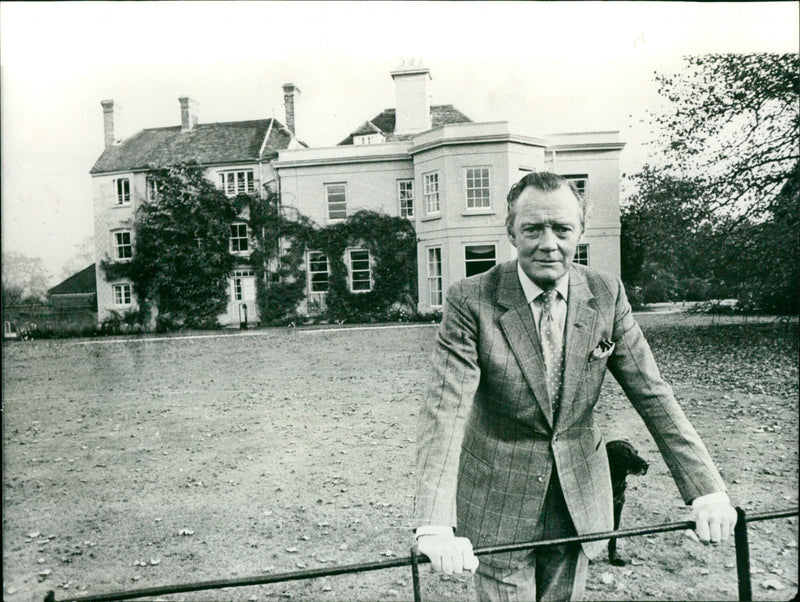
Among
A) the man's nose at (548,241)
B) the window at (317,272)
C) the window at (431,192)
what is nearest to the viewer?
the man's nose at (548,241)

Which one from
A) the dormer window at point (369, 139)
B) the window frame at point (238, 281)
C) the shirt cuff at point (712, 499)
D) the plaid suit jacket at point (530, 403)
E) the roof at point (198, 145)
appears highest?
the dormer window at point (369, 139)

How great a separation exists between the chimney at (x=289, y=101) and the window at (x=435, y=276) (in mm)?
964

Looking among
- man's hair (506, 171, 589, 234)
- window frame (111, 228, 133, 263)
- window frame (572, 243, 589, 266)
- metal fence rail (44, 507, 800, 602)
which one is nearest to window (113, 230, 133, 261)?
window frame (111, 228, 133, 263)

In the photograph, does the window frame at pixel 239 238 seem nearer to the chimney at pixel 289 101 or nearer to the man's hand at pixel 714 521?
the chimney at pixel 289 101

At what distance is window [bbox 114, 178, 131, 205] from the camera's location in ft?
9.07

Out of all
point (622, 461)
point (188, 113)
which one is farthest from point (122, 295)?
point (622, 461)

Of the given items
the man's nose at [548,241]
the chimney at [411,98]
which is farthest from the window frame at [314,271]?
the man's nose at [548,241]

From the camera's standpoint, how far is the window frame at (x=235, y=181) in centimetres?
306

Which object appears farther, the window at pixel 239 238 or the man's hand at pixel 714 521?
the window at pixel 239 238

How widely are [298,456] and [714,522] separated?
2109mm

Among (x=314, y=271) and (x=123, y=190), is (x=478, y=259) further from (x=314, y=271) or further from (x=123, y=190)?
(x=123, y=190)

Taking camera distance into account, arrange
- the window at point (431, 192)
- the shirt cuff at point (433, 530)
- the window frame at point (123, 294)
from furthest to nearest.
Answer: the window at point (431, 192), the window frame at point (123, 294), the shirt cuff at point (433, 530)

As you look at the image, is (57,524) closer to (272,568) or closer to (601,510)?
(272,568)

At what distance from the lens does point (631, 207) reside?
3039 mm
